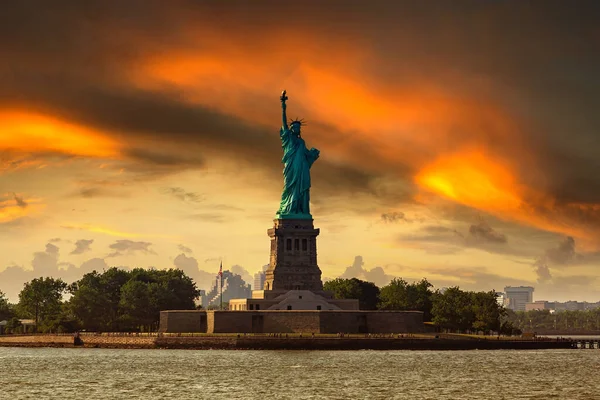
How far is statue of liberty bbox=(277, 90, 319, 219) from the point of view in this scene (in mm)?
150625

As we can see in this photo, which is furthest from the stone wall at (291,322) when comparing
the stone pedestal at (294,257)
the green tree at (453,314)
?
the green tree at (453,314)

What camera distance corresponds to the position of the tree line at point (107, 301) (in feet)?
561

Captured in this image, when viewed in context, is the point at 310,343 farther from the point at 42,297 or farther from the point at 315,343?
the point at 42,297

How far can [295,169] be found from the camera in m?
151

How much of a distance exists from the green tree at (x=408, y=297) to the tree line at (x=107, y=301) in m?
31.9

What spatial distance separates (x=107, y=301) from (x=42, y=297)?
16401 millimetres

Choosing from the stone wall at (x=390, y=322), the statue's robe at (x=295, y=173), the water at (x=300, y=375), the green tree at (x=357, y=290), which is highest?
the statue's robe at (x=295, y=173)

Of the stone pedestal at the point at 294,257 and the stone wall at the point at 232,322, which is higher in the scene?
the stone pedestal at the point at 294,257

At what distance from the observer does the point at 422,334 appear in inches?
5625

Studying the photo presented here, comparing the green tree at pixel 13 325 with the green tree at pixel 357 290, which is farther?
the green tree at pixel 13 325

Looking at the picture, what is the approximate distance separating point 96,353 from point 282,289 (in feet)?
84.0

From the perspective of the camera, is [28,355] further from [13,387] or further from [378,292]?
[378,292]

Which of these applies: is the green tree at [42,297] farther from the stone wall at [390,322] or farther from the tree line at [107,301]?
the stone wall at [390,322]

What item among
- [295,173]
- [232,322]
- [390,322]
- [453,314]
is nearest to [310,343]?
[232,322]
